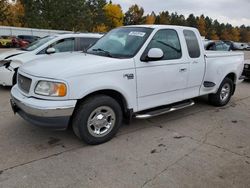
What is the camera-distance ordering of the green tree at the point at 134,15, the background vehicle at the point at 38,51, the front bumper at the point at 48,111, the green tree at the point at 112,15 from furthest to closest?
the green tree at the point at 134,15 → the green tree at the point at 112,15 → the background vehicle at the point at 38,51 → the front bumper at the point at 48,111

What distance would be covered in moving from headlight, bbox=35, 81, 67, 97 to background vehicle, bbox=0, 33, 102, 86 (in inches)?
123

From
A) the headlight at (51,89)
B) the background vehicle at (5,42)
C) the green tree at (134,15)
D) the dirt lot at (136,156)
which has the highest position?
the green tree at (134,15)

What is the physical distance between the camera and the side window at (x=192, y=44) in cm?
513

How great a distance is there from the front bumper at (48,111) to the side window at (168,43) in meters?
1.80

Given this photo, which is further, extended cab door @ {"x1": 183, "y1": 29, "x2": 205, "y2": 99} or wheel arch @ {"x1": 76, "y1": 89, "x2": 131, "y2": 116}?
extended cab door @ {"x1": 183, "y1": 29, "x2": 205, "y2": 99}

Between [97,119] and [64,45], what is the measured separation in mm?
4320

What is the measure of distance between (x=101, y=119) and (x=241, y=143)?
7.84 ft

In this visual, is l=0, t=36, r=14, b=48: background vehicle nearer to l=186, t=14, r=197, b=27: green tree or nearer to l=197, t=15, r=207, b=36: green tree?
l=197, t=15, r=207, b=36: green tree

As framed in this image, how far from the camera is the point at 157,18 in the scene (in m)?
88.2

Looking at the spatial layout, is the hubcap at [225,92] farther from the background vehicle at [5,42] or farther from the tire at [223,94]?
the background vehicle at [5,42]

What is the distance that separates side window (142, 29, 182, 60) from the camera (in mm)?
4543

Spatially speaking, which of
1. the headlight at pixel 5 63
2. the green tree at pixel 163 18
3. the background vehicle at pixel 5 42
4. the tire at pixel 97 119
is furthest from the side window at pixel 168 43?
the green tree at pixel 163 18

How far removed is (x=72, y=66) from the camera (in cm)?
369

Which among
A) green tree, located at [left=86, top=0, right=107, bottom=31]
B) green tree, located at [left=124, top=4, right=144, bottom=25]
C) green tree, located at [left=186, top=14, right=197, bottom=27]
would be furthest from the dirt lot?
green tree, located at [left=186, top=14, right=197, bottom=27]
